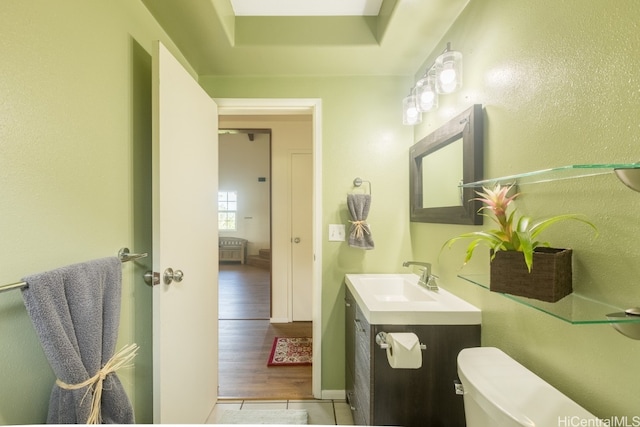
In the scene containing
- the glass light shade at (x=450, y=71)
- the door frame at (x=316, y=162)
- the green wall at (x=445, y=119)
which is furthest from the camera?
the door frame at (x=316, y=162)

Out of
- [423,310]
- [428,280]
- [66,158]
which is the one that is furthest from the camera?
[428,280]

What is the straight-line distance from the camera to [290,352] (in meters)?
2.45

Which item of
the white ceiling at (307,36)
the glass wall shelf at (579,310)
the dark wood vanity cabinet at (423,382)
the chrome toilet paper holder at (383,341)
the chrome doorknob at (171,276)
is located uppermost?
the white ceiling at (307,36)

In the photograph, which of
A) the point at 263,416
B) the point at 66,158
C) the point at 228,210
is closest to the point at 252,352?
the point at 263,416

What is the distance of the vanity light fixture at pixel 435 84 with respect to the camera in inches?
47.2

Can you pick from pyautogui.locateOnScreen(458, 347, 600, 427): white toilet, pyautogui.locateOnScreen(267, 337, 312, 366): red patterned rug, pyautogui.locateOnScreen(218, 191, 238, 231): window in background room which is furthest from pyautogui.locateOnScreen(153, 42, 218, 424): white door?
pyautogui.locateOnScreen(218, 191, 238, 231): window in background room

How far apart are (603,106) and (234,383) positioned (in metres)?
2.46

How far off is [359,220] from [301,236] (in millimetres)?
1521

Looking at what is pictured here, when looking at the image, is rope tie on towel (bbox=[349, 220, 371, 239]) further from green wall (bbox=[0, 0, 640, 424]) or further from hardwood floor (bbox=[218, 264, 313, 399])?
hardwood floor (bbox=[218, 264, 313, 399])

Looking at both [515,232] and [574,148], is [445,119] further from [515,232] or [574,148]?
[515,232]

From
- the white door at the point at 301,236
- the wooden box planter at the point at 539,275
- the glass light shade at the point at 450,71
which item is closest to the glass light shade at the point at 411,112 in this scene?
the glass light shade at the point at 450,71

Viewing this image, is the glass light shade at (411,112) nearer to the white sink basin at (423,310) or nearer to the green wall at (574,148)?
the green wall at (574,148)

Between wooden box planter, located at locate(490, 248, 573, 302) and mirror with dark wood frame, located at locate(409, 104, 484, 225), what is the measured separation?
1.37ft

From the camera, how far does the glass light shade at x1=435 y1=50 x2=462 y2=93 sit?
119cm
